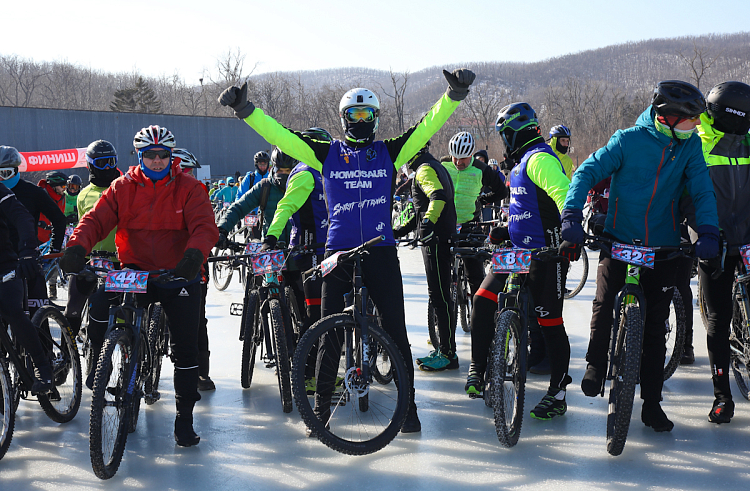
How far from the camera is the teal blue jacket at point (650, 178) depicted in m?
3.66

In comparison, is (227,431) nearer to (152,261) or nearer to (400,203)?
(152,261)

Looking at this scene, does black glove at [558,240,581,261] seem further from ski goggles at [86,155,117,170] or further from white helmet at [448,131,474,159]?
ski goggles at [86,155,117,170]

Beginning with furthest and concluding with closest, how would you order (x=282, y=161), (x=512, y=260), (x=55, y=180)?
(x=55, y=180), (x=282, y=161), (x=512, y=260)

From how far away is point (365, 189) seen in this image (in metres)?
3.88

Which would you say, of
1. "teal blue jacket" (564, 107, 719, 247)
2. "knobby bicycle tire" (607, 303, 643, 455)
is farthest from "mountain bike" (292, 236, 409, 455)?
"teal blue jacket" (564, 107, 719, 247)

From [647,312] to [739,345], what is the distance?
3.65ft

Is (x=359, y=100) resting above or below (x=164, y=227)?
above

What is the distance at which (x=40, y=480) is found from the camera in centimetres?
347

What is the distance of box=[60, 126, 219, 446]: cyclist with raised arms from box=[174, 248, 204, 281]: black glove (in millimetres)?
211

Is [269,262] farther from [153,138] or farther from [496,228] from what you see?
[496,228]

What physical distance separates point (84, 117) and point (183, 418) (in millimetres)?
42400

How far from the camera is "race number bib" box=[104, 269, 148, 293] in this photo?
142 inches

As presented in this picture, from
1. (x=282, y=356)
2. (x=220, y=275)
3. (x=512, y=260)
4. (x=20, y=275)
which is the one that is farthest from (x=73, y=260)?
(x=220, y=275)

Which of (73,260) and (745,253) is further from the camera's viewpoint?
(745,253)
